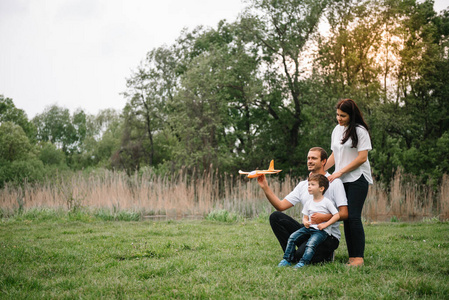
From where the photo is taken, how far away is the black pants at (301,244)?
420cm

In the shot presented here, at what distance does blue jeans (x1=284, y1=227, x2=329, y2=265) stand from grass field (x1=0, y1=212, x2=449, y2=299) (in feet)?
0.46

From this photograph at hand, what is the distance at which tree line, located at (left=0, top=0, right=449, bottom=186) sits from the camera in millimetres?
16828

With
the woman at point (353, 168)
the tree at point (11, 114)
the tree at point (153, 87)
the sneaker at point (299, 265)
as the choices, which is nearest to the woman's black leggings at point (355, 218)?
the woman at point (353, 168)

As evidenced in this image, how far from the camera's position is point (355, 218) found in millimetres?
4152

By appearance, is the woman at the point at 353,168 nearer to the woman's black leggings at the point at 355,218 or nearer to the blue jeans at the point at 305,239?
the woman's black leggings at the point at 355,218

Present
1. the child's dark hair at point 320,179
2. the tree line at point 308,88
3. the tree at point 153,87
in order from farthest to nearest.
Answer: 1. the tree at point 153,87
2. the tree line at point 308,88
3. the child's dark hair at point 320,179

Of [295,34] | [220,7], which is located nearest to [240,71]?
[295,34]

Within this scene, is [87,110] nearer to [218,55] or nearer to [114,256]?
[218,55]

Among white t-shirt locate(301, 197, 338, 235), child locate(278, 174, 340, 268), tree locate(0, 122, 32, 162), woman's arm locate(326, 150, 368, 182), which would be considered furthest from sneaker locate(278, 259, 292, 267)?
tree locate(0, 122, 32, 162)

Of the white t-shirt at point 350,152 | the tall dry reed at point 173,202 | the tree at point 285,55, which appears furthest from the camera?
the tree at point 285,55

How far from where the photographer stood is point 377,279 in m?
3.54

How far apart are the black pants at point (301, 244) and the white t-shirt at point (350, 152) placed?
722 mm

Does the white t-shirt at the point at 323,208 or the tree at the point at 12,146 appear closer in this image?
the white t-shirt at the point at 323,208

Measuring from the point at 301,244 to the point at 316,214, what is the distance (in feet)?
1.37
